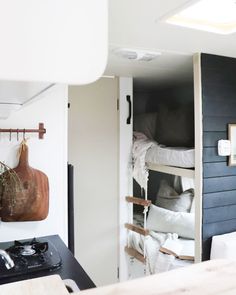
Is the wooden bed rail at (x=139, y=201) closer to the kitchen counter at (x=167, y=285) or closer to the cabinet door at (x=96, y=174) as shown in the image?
the cabinet door at (x=96, y=174)

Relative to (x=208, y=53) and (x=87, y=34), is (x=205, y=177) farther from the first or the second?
(x=87, y=34)

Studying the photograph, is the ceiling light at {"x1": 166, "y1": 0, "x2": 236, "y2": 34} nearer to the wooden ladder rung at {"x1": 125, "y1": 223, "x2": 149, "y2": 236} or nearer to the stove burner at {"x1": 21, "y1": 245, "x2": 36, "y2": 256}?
the stove burner at {"x1": 21, "y1": 245, "x2": 36, "y2": 256}

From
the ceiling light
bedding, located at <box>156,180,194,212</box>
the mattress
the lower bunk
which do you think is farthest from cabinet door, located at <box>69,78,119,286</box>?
the ceiling light

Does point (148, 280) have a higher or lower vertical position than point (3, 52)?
lower

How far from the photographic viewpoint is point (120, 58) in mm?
2197

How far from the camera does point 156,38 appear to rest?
1729 mm

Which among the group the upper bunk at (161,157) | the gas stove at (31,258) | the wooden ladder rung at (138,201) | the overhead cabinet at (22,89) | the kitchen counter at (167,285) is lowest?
the gas stove at (31,258)

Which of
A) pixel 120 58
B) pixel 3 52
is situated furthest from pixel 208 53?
pixel 3 52

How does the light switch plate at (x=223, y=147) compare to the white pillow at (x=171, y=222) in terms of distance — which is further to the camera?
the white pillow at (x=171, y=222)

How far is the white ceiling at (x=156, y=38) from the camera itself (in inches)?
51.0

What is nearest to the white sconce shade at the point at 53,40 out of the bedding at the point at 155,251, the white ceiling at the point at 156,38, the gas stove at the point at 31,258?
the white ceiling at the point at 156,38

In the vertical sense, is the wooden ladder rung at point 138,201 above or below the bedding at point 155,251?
above

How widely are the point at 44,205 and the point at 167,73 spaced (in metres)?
1.67

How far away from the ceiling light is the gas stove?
4.19 ft
